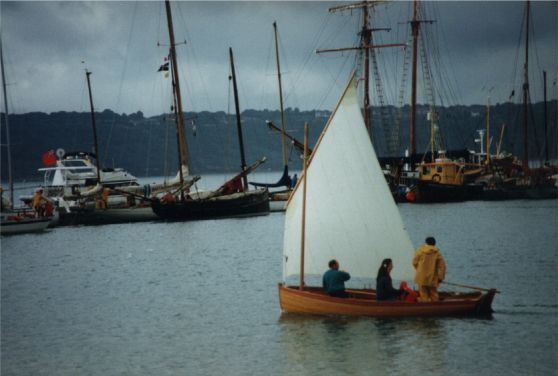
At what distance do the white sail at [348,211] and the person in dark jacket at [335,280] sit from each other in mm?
1192

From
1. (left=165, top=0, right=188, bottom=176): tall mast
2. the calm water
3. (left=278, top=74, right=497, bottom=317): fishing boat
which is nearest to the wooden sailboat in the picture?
(left=165, top=0, right=188, bottom=176): tall mast

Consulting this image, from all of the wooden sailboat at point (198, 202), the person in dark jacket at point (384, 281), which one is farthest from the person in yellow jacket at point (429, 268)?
the wooden sailboat at point (198, 202)

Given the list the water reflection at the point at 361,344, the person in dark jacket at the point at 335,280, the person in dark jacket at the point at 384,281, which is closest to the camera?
the water reflection at the point at 361,344

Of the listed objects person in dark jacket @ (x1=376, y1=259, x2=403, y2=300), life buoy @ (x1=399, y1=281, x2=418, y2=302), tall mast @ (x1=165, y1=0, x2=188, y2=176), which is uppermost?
tall mast @ (x1=165, y1=0, x2=188, y2=176)

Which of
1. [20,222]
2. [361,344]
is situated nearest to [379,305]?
[361,344]

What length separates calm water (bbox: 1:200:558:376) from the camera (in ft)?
82.2

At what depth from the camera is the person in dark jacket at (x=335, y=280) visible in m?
28.3

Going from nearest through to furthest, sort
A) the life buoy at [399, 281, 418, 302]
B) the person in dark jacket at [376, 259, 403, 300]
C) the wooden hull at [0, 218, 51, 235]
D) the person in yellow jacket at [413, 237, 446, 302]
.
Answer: the person in yellow jacket at [413, 237, 446, 302] < the person in dark jacket at [376, 259, 403, 300] < the life buoy at [399, 281, 418, 302] < the wooden hull at [0, 218, 51, 235]

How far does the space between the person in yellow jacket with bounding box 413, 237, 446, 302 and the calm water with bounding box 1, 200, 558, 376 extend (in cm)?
130

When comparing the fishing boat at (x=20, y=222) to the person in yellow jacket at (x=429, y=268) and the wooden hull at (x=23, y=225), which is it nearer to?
the wooden hull at (x=23, y=225)

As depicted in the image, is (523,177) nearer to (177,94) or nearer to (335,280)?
(177,94)

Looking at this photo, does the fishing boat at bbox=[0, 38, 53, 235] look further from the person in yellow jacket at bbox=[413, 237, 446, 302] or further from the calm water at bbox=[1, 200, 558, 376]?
the person in yellow jacket at bbox=[413, 237, 446, 302]

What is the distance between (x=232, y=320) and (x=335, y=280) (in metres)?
5.52

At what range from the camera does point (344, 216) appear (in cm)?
2962
